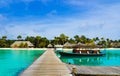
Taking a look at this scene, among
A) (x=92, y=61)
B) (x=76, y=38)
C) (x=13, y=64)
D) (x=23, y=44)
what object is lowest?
(x=92, y=61)

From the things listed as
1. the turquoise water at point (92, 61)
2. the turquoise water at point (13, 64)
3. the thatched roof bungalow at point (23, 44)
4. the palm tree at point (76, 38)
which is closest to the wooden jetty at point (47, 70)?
the turquoise water at point (13, 64)

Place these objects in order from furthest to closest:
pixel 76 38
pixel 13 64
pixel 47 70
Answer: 1. pixel 76 38
2. pixel 13 64
3. pixel 47 70

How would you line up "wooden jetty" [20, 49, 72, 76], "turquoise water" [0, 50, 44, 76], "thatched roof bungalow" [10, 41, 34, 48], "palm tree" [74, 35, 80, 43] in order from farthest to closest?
"palm tree" [74, 35, 80, 43] → "thatched roof bungalow" [10, 41, 34, 48] → "turquoise water" [0, 50, 44, 76] → "wooden jetty" [20, 49, 72, 76]

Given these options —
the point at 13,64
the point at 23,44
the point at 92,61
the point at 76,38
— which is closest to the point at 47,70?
the point at 13,64

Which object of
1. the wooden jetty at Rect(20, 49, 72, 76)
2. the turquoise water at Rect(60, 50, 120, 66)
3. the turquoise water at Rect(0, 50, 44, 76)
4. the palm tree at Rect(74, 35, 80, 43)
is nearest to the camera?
the wooden jetty at Rect(20, 49, 72, 76)

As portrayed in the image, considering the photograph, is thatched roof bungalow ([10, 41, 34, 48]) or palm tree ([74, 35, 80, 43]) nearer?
thatched roof bungalow ([10, 41, 34, 48])

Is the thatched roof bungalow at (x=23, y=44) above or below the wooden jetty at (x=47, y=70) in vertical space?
above

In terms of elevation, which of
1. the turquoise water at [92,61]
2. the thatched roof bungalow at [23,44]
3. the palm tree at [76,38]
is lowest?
the turquoise water at [92,61]

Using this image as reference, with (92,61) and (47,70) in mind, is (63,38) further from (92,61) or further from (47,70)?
(47,70)

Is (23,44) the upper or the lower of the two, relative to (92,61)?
upper

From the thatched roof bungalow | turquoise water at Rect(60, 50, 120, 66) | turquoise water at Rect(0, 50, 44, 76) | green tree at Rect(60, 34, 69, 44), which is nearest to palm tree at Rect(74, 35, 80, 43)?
green tree at Rect(60, 34, 69, 44)

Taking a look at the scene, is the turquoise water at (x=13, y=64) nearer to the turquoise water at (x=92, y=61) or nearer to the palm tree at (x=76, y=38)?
the turquoise water at (x=92, y=61)

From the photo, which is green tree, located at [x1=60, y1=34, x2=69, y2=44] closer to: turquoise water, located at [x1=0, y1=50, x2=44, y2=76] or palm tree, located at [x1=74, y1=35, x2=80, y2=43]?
palm tree, located at [x1=74, y1=35, x2=80, y2=43]

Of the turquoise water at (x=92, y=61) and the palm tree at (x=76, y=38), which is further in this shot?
the palm tree at (x=76, y=38)
